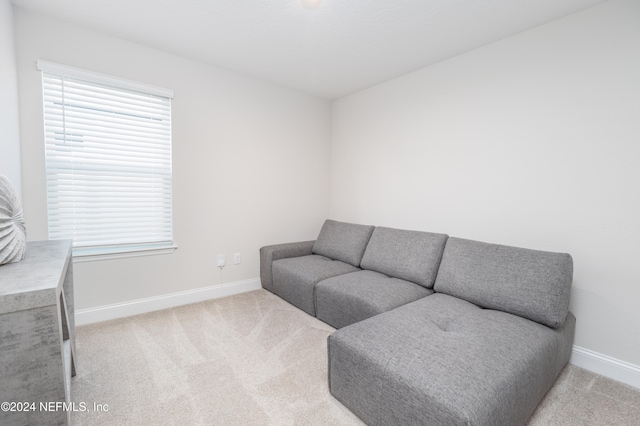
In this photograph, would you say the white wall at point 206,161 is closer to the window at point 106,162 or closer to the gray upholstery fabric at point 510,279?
the window at point 106,162

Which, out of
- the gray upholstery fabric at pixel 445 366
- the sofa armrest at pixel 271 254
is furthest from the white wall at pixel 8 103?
the gray upholstery fabric at pixel 445 366

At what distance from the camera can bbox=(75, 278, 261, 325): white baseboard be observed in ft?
7.57

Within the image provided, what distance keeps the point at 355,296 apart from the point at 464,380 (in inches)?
41.3

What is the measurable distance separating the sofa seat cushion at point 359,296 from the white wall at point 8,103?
90.8 inches

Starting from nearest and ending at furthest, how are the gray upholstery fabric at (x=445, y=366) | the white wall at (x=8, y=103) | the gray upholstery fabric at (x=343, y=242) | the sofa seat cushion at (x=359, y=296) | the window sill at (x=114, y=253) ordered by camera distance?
1. the gray upholstery fabric at (x=445, y=366)
2. the white wall at (x=8, y=103)
3. the sofa seat cushion at (x=359, y=296)
4. the window sill at (x=114, y=253)
5. the gray upholstery fabric at (x=343, y=242)

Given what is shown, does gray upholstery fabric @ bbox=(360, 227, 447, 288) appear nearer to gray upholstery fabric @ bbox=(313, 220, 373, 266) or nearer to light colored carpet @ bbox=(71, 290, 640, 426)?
gray upholstery fabric @ bbox=(313, 220, 373, 266)

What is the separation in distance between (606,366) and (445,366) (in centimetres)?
147

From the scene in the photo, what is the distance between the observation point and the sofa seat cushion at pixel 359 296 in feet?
6.72

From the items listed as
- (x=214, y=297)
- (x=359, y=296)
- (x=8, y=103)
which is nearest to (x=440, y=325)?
(x=359, y=296)

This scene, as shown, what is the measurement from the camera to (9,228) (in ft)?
4.12

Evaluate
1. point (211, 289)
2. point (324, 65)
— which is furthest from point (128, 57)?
point (211, 289)

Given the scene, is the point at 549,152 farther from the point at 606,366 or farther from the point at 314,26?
the point at 314,26

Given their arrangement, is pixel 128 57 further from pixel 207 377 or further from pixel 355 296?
pixel 355 296

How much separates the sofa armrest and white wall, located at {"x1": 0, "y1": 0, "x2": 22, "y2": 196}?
2.02m
